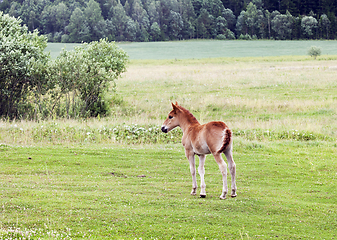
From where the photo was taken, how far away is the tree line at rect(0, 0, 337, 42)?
164875 millimetres

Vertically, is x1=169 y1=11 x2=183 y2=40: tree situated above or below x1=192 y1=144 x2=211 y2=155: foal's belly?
above

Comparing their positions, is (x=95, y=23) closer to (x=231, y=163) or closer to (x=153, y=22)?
(x=153, y=22)

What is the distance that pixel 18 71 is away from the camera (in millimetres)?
29438

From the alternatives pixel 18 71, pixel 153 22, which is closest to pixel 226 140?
pixel 18 71

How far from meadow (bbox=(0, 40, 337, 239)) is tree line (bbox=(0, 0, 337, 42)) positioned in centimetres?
14153

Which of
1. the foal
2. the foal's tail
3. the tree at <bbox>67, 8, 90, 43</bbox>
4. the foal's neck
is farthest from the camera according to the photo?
the tree at <bbox>67, 8, 90, 43</bbox>

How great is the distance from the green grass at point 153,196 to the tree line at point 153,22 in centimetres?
14773

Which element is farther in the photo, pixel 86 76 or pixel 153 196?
pixel 86 76

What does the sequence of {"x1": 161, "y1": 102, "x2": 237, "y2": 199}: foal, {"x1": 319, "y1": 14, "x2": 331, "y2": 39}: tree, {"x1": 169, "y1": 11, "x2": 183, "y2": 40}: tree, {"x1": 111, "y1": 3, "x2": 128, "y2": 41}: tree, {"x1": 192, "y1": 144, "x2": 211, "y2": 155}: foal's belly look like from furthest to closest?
{"x1": 169, "y1": 11, "x2": 183, "y2": 40}: tree < {"x1": 111, "y1": 3, "x2": 128, "y2": 41}: tree < {"x1": 319, "y1": 14, "x2": 331, "y2": 39}: tree < {"x1": 192, "y1": 144, "x2": 211, "y2": 155}: foal's belly < {"x1": 161, "y1": 102, "x2": 237, "y2": 199}: foal

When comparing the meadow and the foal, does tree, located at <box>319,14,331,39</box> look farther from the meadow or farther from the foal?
the foal

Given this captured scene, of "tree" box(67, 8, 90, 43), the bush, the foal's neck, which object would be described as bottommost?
the foal's neck

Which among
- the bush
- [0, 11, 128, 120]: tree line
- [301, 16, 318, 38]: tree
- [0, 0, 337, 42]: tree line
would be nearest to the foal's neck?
[0, 11, 128, 120]: tree line

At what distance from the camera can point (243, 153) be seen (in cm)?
2006

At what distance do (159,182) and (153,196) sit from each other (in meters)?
2.26
